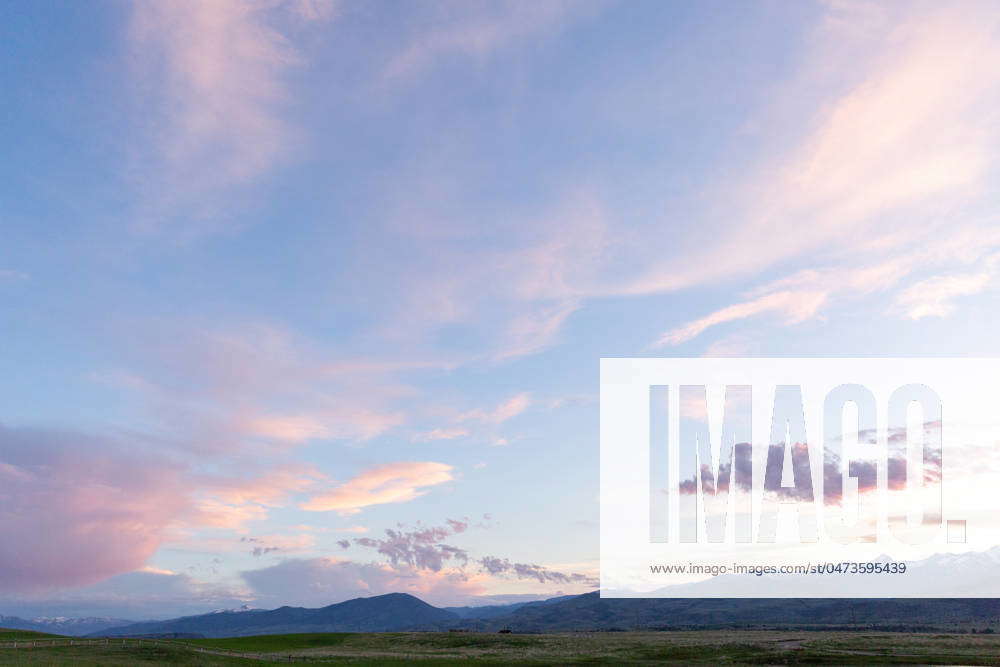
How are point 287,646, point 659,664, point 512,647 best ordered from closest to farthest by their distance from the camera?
point 659,664, point 512,647, point 287,646

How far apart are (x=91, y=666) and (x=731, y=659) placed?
215 ft

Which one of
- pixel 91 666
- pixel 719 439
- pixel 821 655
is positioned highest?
pixel 719 439

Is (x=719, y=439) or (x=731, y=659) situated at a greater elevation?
(x=719, y=439)

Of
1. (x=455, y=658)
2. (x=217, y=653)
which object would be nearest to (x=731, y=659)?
(x=455, y=658)

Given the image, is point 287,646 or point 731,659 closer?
point 731,659

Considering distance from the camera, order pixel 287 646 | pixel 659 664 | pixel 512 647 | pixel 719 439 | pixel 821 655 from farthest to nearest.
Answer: pixel 287 646
pixel 512 647
pixel 719 439
pixel 821 655
pixel 659 664

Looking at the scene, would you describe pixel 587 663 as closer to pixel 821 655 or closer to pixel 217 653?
pixel 821 655

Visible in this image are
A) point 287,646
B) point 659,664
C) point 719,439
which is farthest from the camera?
point 287,646

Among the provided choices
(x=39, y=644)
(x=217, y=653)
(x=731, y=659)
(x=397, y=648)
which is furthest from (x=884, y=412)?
(x=39, y=644)

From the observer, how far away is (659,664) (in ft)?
257

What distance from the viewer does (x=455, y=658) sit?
90500 mm

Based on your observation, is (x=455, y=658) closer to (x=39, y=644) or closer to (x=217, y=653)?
(x=217, y=653)

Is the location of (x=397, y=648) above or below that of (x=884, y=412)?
below

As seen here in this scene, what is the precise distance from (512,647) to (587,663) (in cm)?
2863
